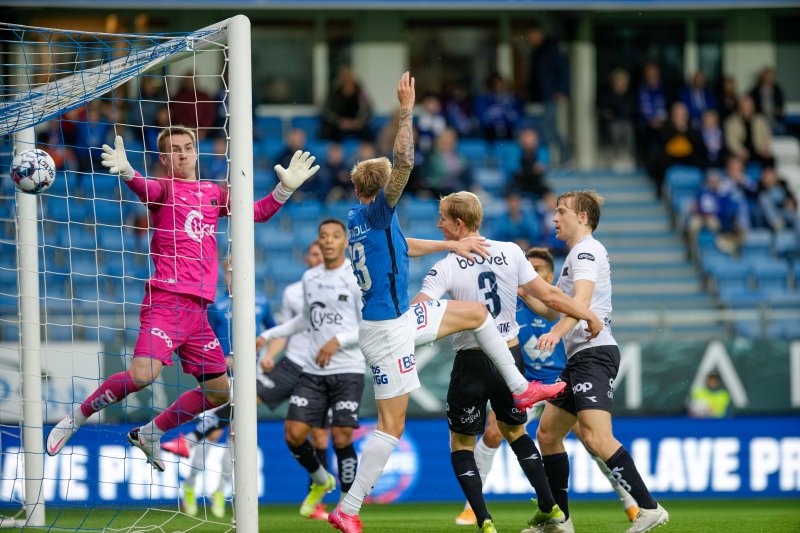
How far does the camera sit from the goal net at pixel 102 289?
7090 millimetres

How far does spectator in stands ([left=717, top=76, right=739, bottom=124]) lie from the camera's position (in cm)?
1847

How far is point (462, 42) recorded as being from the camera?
2000cm

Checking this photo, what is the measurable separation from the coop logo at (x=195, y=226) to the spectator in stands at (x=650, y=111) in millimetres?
11767

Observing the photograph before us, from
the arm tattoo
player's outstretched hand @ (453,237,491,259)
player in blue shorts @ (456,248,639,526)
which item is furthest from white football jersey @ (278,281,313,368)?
the arm tattoo

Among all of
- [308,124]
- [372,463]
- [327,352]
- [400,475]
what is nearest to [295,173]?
Answer: [372,463]

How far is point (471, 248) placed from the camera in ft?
24.8

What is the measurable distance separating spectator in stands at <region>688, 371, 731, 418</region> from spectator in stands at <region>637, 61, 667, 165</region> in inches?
231

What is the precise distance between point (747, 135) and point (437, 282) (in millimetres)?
12154

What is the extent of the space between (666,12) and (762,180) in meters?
4.15

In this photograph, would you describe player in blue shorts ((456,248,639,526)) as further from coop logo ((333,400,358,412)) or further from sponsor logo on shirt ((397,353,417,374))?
sponsor logo on shirt ((397,353,417,374))

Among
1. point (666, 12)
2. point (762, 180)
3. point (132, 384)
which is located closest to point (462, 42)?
point (666, 12)

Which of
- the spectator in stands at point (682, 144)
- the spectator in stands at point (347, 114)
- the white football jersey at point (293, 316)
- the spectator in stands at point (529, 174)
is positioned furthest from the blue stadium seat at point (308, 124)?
the white football jersey at point (293, 316)

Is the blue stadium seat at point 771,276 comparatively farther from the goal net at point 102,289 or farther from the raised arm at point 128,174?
the raised arm at point 128,174

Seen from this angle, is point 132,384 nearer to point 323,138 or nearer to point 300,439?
point 300,439
